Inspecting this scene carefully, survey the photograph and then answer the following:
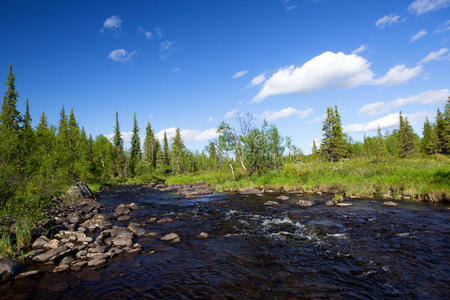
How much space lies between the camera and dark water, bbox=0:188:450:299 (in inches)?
212

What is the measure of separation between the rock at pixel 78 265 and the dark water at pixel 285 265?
0.37m

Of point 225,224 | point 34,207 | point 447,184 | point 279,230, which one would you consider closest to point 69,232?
point 34,207

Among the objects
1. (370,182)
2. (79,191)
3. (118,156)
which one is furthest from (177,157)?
(370,182)

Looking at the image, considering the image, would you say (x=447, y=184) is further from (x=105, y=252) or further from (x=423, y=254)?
(x=105, y=252)

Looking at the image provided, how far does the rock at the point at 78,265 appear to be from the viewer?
6866mm

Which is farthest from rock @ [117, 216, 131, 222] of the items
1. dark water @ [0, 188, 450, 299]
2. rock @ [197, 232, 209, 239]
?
rock @ [197, 232, 209, 239]

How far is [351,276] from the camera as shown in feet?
19.1

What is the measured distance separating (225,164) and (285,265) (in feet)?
91.6

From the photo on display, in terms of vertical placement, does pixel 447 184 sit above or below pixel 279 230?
above

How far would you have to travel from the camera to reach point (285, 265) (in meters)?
6.62

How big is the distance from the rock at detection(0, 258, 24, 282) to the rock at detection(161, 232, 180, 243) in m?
4.71

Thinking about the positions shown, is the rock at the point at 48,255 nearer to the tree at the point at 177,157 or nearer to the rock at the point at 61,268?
the rock at the point at 61,268

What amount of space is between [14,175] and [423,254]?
55.1ft

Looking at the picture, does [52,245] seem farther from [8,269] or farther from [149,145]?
[149,145]
